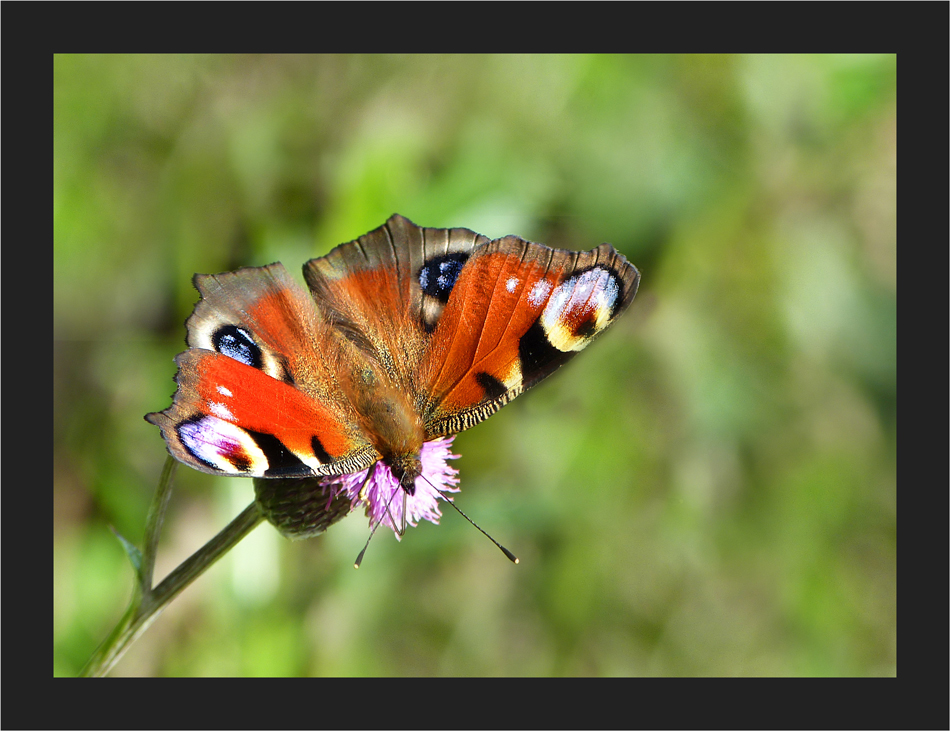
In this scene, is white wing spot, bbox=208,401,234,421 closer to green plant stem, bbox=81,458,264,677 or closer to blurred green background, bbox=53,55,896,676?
green plant stem, bbox=81,458,264,677

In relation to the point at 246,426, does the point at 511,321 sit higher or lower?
higher

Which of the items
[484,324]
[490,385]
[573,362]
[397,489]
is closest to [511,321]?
[484,324]

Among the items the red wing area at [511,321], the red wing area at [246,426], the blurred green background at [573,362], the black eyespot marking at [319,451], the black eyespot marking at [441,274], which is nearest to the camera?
the red wing area at [246,426]

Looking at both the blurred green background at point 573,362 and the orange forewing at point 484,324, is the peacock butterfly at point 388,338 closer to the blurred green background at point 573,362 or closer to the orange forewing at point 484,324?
the orange forewing at point 484,324

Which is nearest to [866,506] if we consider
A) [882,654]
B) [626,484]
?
[882,654]

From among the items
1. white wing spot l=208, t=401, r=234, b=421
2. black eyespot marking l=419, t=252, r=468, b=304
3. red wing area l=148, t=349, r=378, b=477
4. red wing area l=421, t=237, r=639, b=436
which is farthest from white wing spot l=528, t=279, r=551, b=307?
white wing spot l=208, t=401, r=234, b=421

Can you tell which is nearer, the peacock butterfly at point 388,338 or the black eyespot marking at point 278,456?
the black eyespot marking at point 278,456

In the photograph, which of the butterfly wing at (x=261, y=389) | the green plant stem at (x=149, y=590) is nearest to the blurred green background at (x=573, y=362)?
the green plant stem at (x=149, y=590)

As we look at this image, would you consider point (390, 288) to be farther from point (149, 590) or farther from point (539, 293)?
point (149, 590)
